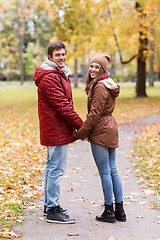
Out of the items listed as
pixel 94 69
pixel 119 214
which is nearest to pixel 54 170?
pixel 119 214

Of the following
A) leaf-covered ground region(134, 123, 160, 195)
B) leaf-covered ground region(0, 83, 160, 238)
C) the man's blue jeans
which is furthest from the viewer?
leaf-covered ground region(134, 123, 160, 195)

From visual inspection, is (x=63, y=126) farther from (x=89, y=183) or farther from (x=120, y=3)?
(x=120, y=3)

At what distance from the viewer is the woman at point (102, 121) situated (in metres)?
4.06

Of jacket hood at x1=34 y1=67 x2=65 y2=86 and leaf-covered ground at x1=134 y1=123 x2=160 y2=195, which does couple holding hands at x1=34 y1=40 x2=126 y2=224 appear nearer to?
jacket hood at x1=34 y1=67 x2=65 y2=86

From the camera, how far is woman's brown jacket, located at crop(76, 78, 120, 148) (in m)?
4.05

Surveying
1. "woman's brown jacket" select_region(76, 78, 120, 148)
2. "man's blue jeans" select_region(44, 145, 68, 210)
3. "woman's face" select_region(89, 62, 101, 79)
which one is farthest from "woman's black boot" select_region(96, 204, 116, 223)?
"woman's face" select_region(89, 62, 101, 79)

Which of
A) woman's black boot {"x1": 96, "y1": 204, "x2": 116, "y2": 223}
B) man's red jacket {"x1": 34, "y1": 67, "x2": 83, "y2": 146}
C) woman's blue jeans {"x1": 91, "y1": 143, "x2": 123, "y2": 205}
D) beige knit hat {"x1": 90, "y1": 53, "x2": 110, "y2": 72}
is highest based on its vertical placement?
beige knit hat {"x1": 90, "y1": 53, "x2": 110, "y2": 72}

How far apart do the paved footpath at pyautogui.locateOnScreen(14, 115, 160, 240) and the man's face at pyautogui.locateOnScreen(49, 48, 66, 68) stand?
1854 millimetres

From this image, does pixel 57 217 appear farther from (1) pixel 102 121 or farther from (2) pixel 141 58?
(2) pixel 141 58

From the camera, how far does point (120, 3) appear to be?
20.7 metres

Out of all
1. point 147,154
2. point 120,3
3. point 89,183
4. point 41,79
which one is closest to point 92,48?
point 120,3

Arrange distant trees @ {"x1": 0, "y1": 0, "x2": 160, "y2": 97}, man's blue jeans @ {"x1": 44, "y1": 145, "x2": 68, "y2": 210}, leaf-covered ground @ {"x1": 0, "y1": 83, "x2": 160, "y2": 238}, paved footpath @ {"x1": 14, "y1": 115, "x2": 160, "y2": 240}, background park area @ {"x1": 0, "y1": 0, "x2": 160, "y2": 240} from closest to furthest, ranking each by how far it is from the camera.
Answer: paved footpath @ {"x1": 14, "y1": 115, "x2": 160, "y2": 240}, man's blue jeans @ {"x1": 44, "y1": 145, "x2": 68, "y2": 210}, leaf-covered ground @ {"x1": 0, "y1": 83, "x2": 160, "y2": 238}, background park area @ {"x1": 0, "y1": 0, "x2": 160, "y2": 240}, distant trees @ {"x1": 0, "y1": 0, "x2": 160, "y2": 97}

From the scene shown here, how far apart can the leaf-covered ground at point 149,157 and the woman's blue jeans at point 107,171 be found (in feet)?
4.31

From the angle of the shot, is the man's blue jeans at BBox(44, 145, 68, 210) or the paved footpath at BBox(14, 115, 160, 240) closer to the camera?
the paved footpath at BBox(14, 115, 160, 240)
